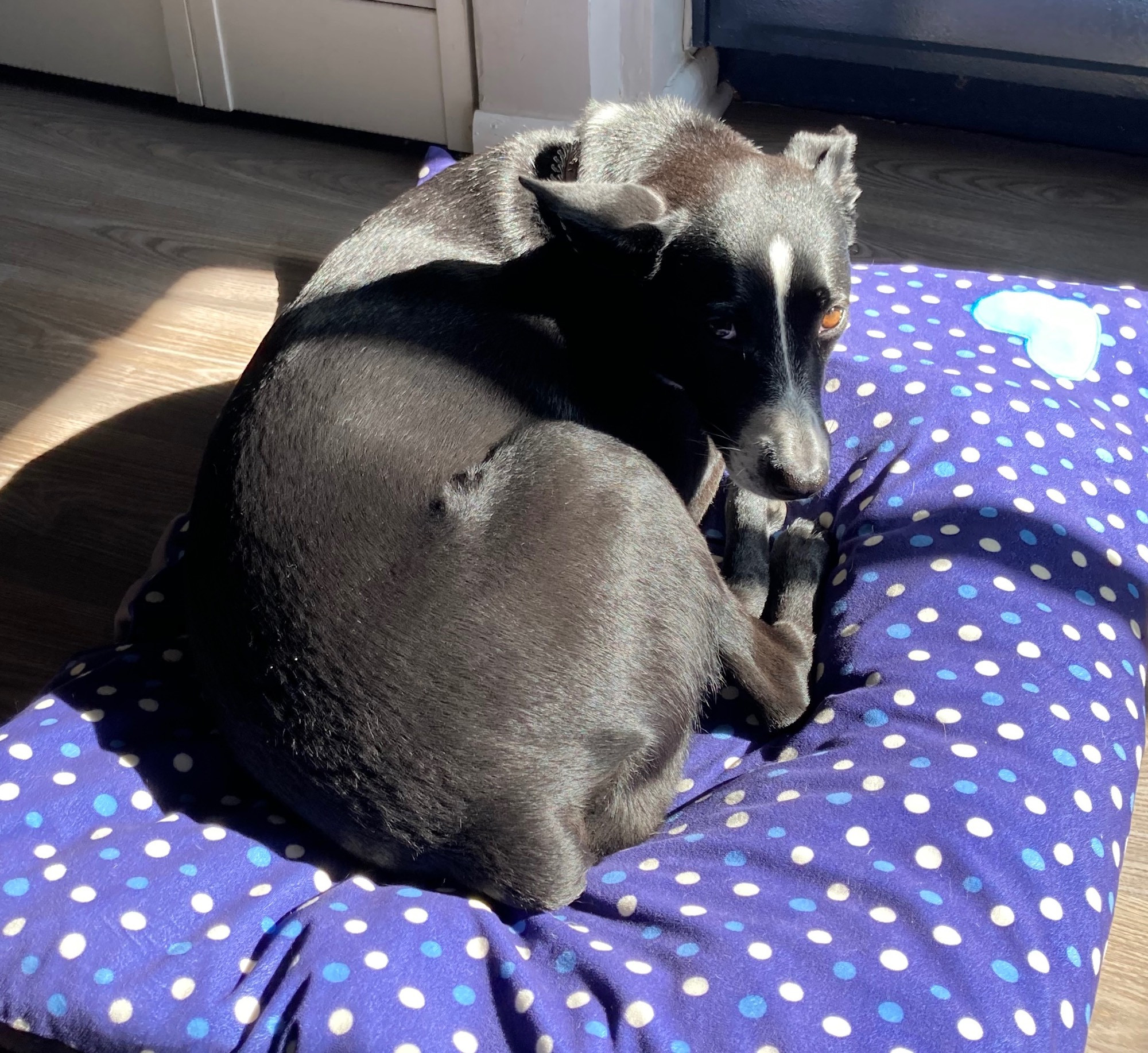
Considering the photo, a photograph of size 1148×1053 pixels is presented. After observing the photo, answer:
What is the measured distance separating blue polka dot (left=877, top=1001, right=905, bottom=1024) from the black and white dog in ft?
1.27

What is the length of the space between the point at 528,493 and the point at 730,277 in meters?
0.43

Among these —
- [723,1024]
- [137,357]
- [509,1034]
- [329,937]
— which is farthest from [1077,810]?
[137,357]

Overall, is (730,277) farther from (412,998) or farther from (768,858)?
(412,998)

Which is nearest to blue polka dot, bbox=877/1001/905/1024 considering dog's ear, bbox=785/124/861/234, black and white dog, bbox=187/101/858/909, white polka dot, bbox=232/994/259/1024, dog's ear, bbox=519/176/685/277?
black and white dog, bbox=187/101/858/909

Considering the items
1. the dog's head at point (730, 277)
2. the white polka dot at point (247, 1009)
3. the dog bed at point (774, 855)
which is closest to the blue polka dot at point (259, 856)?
the dog bed at point (774, 855)

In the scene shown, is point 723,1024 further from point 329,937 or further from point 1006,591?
point 1006,591

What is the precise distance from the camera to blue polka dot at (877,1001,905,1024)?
1348 mm

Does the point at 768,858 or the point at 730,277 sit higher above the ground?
the point at 730,277

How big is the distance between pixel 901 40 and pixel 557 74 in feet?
3.09

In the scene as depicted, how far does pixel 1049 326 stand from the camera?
236 centimetres

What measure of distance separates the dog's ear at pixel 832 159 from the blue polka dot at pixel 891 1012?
1.15 m

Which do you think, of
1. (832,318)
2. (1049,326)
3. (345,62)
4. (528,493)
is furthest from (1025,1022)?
(345,62)

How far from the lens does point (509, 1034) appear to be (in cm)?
138

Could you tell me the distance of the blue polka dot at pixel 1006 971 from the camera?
1399 millimetres
